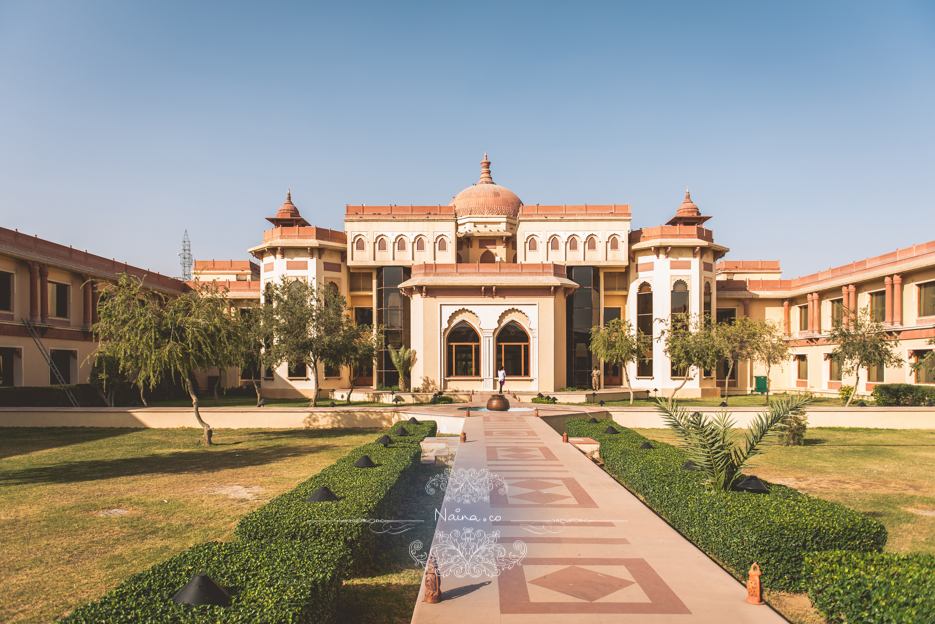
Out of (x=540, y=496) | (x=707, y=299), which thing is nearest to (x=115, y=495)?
(x=540, y=496)

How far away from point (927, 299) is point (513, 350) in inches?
737

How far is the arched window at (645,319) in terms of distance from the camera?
3144 cm

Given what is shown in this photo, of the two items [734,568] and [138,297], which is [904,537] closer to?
[734,568]

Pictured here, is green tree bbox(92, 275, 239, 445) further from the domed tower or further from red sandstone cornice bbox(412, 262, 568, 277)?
the domed tower

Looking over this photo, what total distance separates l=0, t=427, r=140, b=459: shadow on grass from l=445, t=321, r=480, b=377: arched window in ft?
43.4

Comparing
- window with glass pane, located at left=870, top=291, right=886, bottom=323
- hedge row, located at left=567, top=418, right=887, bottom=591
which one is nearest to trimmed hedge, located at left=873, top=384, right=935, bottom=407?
window with glass pane, located at left=870, top=291, right=886, bottom=323

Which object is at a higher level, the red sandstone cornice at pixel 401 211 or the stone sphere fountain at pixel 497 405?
the red sandstone cornice at pixel 401 211

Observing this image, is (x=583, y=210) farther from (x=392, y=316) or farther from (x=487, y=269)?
(x=392, y=316)

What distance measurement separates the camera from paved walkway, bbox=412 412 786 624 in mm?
4387

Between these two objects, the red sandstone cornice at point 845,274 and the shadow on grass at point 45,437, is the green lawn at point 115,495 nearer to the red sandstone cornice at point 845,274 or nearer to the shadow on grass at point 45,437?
the shadow on grass at point 45,437

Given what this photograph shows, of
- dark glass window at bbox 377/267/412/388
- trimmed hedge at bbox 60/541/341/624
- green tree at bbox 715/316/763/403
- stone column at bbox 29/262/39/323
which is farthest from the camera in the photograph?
dark glass window at bbox 377/267/412/388

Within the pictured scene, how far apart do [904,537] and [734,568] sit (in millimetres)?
3546

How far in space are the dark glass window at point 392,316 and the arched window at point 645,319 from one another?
13.0 metres

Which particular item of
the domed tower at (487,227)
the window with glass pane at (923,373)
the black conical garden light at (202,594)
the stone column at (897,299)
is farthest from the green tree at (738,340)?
the black conical garden light at (202,594)
